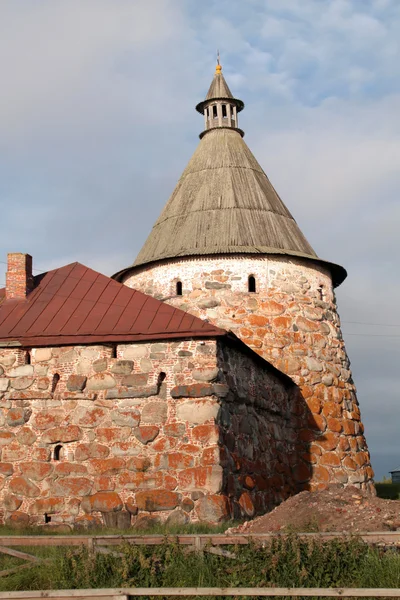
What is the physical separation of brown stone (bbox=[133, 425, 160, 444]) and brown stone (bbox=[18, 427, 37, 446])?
5.30ft

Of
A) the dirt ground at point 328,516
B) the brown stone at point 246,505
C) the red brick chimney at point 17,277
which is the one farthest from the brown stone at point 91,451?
the red brick chimney at point 17,277

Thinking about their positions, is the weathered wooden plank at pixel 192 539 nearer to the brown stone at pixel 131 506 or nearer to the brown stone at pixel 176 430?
the brown stone at pixel 131 506

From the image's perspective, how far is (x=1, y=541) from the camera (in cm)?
875

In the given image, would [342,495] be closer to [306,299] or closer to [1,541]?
[1,541]

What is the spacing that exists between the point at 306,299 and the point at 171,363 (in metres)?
6.58

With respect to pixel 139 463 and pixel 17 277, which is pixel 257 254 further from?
pixel 139 463

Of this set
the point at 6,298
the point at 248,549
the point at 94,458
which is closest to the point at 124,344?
the point at 94,458

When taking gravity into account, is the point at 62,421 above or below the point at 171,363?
below

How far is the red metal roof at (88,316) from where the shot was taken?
1238cm

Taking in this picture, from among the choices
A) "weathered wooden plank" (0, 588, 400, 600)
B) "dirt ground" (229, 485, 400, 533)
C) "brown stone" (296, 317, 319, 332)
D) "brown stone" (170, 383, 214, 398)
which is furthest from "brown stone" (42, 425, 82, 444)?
"brown stone" (296, 317, 319, 332)

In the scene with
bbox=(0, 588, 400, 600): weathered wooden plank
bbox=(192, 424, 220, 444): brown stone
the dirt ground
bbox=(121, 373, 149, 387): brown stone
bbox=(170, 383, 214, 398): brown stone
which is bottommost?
bbox=(0, 588, 400, 600): weathered wooden plank

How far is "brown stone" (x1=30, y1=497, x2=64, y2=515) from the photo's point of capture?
1199cm

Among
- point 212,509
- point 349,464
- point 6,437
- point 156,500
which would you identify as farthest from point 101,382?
point 349,464

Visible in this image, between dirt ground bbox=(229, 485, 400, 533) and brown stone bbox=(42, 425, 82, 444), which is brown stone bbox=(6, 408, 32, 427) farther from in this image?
dirt ground bbox=(229, 485, 400, 533)
